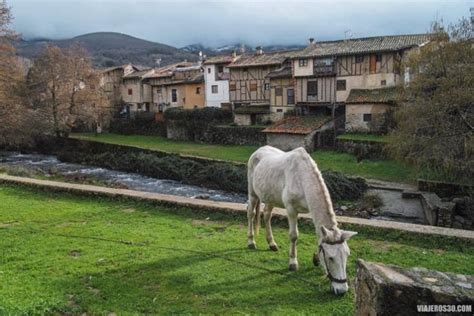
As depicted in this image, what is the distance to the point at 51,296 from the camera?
295 inches

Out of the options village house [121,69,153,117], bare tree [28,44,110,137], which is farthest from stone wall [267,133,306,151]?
village house [121,69,153,117]

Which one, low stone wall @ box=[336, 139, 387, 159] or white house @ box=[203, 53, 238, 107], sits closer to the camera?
low stone wall @ box=[336, 139, 387, 159]

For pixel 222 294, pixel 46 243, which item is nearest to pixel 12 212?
pixel 46 243

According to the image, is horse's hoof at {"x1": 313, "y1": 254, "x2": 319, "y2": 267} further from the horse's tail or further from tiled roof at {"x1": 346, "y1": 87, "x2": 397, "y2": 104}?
tiled roof at {"x1": 346, "y1": 87, "x2": 397, "y2": 104}

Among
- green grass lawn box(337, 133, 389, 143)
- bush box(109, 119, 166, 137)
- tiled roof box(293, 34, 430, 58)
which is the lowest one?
green grass lawn box(337, 133, 389, 143)

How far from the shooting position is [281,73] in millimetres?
46406

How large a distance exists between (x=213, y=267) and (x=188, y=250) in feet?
4.28

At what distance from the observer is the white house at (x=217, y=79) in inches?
2119

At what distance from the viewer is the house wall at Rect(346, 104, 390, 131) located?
38250 mm

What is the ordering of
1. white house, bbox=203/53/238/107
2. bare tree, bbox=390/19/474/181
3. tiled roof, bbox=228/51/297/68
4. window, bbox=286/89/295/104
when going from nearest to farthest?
bare tree, bbox=390/19/474/181, window, bbox=286/89/295/104, tiled roof, bbox=228/51/297/68, white house, bbox=203/53/238/107

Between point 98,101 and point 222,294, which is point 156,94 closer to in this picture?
point 98,101

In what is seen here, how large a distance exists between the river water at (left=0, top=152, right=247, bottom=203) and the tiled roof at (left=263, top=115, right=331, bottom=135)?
12.5 meters

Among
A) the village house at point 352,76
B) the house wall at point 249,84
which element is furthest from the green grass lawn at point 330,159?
the house wall at point 249,84

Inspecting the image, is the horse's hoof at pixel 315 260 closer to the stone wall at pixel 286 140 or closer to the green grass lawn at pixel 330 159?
the green grass lawn at pixel 330 159
